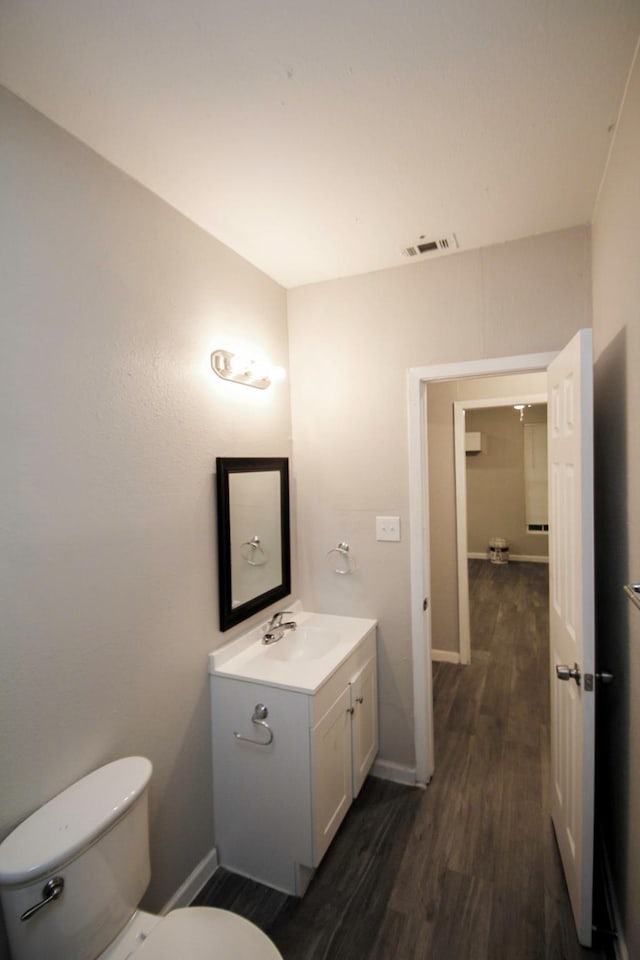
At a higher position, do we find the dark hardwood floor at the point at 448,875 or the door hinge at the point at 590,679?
the door hinge at the point at 590,679

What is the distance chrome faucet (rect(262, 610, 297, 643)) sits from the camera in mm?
2025

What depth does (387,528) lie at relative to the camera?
223 cm

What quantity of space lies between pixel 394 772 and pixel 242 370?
7.01ft

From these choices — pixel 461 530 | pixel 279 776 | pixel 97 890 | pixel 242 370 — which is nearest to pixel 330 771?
pixel 279 776

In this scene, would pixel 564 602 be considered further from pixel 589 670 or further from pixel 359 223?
pixel 359 223

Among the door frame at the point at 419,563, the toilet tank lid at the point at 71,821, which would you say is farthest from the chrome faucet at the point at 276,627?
the toilet tank lid at the point at 71,821

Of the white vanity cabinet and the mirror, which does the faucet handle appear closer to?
the mirror

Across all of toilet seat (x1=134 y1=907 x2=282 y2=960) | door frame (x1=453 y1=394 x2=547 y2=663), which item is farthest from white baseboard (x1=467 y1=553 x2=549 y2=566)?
toilet seat (x1=134 y1=907 x2=282 y2=960)

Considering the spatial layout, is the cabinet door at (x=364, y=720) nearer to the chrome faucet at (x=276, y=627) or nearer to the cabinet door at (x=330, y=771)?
the cabinet door at (x=330, y=771)

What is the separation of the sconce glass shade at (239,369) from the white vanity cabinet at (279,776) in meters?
1.23

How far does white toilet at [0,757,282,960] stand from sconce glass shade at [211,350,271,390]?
4.67ft

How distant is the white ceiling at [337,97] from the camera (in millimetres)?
959

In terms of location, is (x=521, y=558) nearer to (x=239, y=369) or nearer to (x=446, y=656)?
(x=446, y=656)

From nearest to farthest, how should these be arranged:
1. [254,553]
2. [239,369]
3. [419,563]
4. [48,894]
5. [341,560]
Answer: [48,894] < [239,369] < [254,553] < [419,563] < [341,560]
